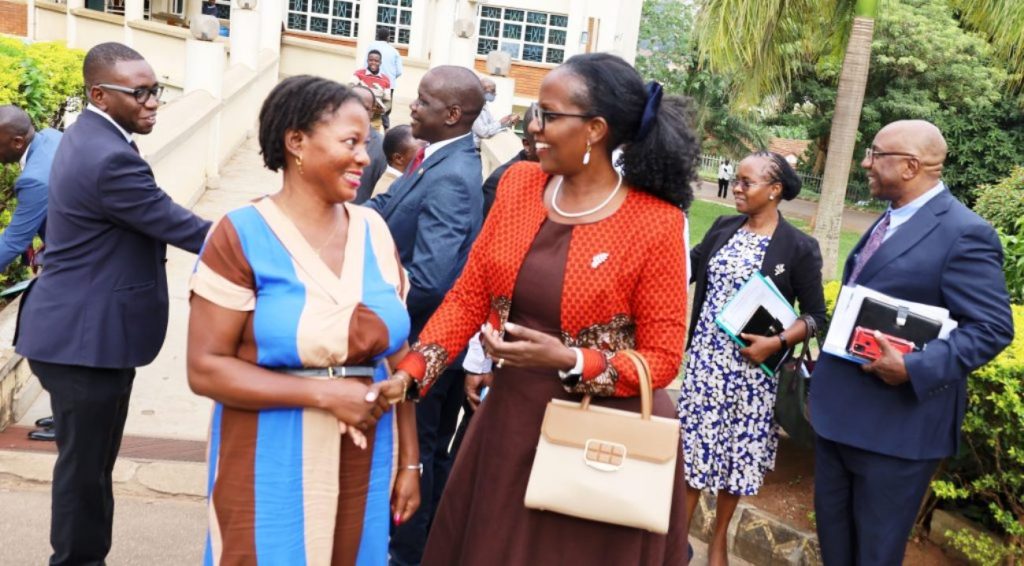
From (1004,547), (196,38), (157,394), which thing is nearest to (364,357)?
(1004,547)

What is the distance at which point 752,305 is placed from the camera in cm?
488

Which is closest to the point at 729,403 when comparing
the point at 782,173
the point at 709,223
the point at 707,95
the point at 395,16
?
the point at 782,173

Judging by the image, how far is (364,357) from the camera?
2873 mm

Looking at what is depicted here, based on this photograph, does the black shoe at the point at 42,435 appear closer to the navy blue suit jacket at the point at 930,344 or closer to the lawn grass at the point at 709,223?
the navy blue suit jacket at the point at 930,344

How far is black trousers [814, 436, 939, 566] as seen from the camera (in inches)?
157

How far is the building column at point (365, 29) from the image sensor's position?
21.8 metres

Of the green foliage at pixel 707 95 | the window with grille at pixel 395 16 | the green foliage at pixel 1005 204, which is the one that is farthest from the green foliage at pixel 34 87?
the green foliage at pixel 707 95

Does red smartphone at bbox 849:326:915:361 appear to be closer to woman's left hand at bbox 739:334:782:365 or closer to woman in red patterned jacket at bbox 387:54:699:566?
woman's left hand at bbox 739:334:782:365

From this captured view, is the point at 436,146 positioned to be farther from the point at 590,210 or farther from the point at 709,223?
the point at 709,223

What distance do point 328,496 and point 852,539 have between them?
246cm

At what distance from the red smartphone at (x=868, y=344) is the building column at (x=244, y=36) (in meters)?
15.1

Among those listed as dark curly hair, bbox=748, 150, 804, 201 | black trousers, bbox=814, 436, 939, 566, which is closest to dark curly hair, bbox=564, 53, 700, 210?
black trousers, bbox=814, 436, 939, 566

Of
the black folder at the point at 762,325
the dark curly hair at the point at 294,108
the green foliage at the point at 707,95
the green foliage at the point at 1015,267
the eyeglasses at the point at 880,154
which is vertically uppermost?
the dark curly hair at the point at 294,108

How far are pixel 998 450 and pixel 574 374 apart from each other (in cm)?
258
